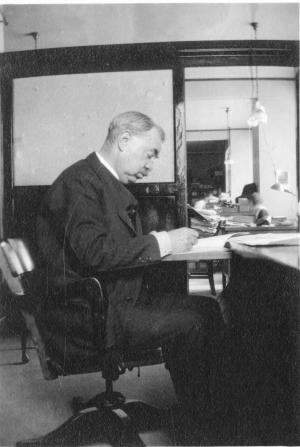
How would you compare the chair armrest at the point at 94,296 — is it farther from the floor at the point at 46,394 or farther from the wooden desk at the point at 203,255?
the floor at the point at 46,394

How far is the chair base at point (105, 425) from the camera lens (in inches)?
72.7

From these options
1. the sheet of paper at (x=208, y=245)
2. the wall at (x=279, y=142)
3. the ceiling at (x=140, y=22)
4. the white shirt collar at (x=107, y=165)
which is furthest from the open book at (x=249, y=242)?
the wall at (x=279, y=142)

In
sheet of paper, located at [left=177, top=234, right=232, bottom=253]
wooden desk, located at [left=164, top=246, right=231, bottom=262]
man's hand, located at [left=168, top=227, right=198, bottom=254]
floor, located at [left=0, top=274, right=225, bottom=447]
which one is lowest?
floor, located at [left=0, top=274, right=225, bottom=447]

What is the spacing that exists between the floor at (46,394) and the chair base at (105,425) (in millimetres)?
62

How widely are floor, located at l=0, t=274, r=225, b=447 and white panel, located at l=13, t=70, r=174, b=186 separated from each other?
1.63 metres

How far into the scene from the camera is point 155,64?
3.77 meters

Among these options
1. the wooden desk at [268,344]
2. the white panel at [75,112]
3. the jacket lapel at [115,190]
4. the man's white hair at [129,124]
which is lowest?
the wooden desk at [268,344]

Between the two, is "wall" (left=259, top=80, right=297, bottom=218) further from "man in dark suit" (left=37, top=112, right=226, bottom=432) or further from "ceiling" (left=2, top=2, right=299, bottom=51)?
"man in dark suit" (left=37, top=112, right=226, bottom=432)

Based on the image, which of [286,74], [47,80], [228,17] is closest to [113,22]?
[228,17]

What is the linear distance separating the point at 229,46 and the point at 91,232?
107 inches

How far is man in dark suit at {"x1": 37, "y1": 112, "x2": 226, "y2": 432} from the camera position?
5.10ft

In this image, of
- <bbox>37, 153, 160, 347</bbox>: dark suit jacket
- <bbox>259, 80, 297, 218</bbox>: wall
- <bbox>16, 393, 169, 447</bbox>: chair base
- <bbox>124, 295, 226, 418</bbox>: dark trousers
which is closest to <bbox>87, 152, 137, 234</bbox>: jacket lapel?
<bbox>37, 153, 160, 347</bbox>: dark suit jacket

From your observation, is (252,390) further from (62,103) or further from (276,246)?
(62,103)

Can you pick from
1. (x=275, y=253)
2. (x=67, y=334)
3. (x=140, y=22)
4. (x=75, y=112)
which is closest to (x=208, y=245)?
(x=275, y=253)
